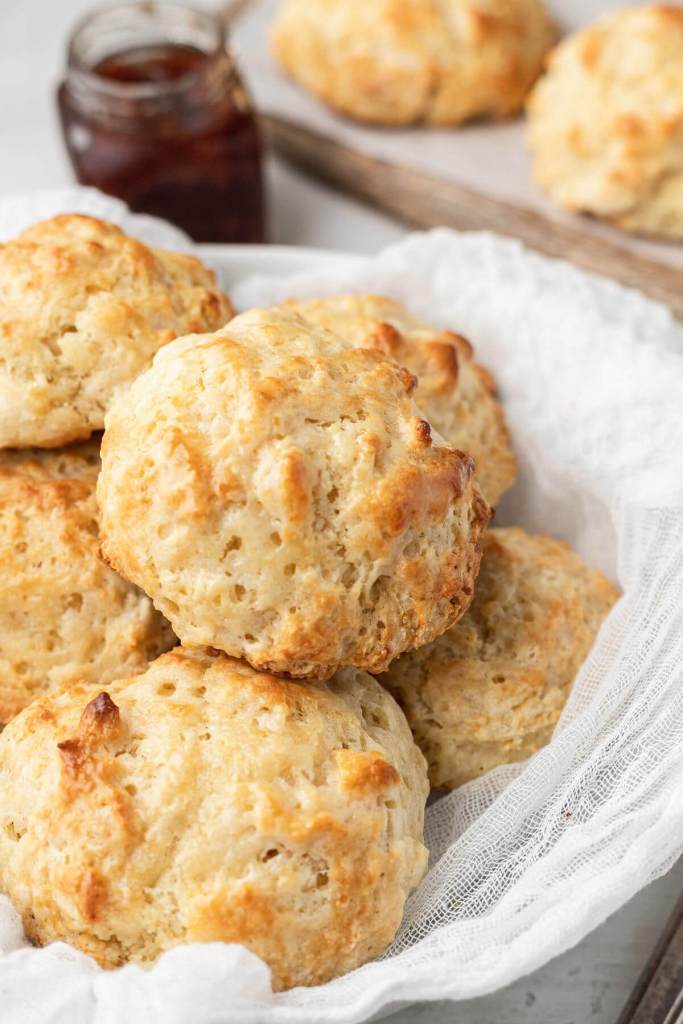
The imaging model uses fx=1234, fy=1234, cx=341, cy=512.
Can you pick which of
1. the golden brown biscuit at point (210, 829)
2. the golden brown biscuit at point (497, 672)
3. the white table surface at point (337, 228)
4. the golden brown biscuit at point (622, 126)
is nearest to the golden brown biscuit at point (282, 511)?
the golden brown biscuit at point (210, 829)

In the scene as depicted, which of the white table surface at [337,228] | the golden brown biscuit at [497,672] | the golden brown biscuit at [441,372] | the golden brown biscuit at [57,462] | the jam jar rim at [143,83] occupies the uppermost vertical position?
the jam jar rim at [143,83]

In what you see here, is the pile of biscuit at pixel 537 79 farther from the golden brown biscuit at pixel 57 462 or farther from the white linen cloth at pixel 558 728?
the golden brown biscuit at pixel 57 462

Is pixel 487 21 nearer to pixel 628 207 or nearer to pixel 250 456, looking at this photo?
pixel 628 207

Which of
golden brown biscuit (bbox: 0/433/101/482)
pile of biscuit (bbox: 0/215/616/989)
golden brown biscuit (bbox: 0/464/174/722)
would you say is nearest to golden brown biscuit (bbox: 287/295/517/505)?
pile of biscuit (bbox: 0/215/616/989)

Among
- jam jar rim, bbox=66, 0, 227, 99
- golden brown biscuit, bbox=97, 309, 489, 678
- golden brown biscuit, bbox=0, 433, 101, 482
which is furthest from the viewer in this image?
jam jar rim, bbox=66, 0, 227, 99

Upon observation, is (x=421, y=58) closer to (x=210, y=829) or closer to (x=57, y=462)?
(x=57, y=462)

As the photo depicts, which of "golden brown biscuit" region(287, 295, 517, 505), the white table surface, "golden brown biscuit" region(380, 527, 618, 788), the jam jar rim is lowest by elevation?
the white table surface

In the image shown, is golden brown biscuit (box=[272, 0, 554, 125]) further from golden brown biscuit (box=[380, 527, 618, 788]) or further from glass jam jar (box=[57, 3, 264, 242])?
golden brown biscuit (box=[380, 527, 618, 788])
